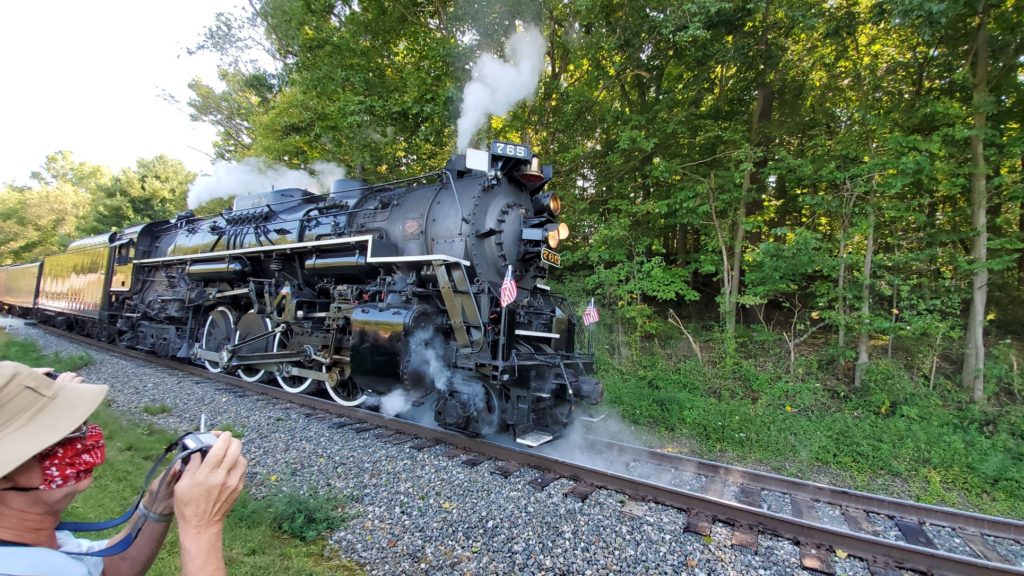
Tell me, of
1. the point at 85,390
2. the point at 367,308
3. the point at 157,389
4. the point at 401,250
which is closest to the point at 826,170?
the point at 401,250

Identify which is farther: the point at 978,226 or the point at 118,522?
the point at 978,226

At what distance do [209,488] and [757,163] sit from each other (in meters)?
11.4

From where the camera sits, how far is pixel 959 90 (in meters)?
7.64

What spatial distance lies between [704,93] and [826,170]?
3367 mm

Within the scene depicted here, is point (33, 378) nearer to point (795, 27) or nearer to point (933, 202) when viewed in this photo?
point (795, 27)

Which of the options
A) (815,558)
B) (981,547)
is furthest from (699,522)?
(981,547)

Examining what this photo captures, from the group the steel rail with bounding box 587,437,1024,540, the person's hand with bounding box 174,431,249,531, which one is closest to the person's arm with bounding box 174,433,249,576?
the person's hand with bounding box 174,431,249,531

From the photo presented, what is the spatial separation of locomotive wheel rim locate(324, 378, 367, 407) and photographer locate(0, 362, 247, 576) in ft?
18.3

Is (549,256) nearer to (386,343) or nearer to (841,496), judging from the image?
(386,343)

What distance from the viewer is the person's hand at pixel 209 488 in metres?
1.33

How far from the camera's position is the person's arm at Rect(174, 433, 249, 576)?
1.29 metres

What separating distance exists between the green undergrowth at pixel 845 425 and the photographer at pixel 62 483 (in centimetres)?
633

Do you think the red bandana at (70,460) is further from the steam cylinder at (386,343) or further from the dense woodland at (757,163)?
the dense woodland at (757,163)

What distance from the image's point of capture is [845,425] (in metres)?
6.73
